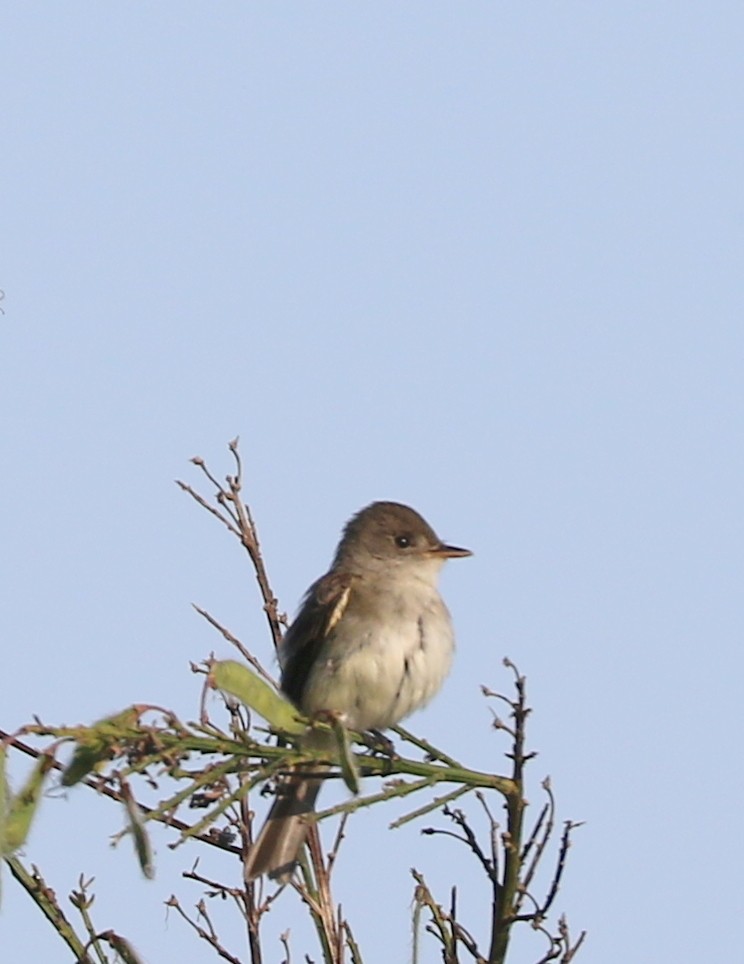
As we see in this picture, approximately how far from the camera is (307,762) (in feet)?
10.3

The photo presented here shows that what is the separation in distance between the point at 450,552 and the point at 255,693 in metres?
3.96

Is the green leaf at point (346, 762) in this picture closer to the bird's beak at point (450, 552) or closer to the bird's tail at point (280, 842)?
the bird's tail at point (280, 842)

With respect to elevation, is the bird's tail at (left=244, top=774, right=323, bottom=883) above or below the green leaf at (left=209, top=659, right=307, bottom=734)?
below

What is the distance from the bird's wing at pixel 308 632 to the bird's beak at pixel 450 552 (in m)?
0.52

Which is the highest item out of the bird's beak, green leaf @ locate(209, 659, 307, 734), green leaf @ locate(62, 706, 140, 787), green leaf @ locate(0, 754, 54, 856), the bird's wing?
the bird's beak

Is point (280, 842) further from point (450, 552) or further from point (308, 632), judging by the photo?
point (450, 552)

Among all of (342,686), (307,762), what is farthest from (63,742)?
(342,686)

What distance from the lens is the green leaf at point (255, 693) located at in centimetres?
298

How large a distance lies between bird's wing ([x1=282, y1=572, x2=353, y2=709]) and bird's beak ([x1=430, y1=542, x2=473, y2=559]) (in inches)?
20.7

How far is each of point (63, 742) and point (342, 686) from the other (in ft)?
11.3

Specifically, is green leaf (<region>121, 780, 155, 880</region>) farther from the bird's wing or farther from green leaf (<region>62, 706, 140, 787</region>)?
the bird's wing

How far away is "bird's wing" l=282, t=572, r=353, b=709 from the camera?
635 centimetres

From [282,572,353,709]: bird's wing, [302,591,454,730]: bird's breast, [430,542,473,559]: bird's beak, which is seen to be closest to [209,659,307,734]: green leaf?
[302,591,454,730]: bird's breast

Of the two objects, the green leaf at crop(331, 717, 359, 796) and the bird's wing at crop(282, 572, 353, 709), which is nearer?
the green leaf at crop(331, 717, 359, 796)
